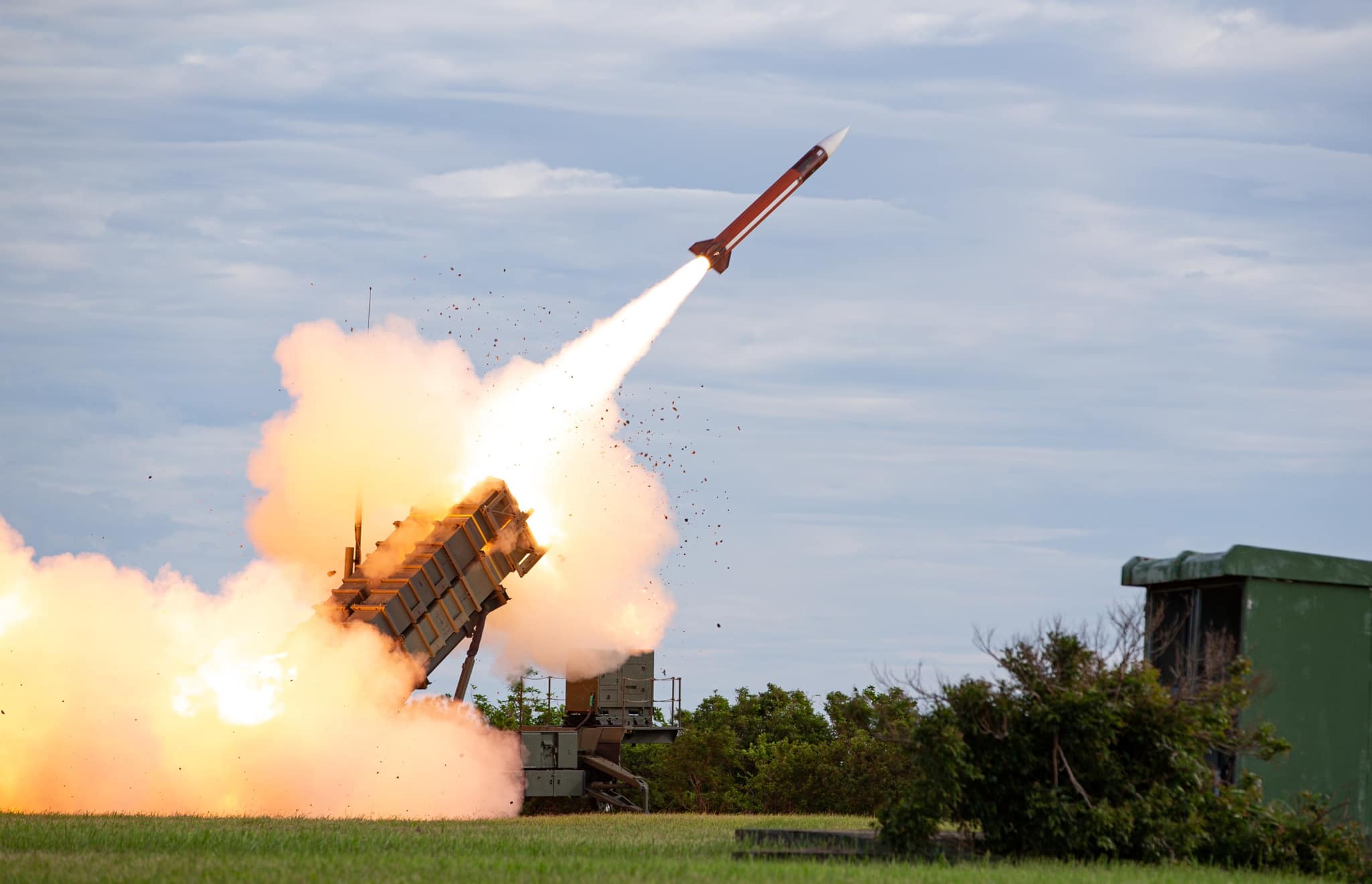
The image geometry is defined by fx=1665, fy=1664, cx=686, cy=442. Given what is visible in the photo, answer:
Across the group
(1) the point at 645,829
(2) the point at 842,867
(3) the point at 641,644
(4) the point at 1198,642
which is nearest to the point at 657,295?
(3) the point at 641,644

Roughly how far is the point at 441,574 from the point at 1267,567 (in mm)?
13256

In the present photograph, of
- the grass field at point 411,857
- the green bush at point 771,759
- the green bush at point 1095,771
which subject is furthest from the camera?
the green bush at point 771,759

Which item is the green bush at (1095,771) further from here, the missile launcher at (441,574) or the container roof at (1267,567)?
the missile launcher at (441,574)

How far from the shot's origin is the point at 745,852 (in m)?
18.1

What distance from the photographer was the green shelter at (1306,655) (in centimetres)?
1884

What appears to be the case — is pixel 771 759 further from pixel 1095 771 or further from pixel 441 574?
pixel 1095 771

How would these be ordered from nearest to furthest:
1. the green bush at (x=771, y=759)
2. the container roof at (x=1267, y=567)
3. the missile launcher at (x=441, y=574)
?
the container roof at (x=1267, y=567) < the missile launcher at (x=441, y=574) < the green bush at (x=771, y=759)

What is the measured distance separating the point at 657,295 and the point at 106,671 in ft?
A: 36.0

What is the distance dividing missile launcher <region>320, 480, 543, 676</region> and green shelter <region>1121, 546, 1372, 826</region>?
11.8 m

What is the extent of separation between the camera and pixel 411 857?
1656 cm

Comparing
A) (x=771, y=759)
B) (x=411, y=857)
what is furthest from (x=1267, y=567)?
(x=771, y=759)

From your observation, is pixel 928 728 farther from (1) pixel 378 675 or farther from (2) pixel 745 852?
(1) pixel 378 675

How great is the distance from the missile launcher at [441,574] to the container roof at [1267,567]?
458 inches

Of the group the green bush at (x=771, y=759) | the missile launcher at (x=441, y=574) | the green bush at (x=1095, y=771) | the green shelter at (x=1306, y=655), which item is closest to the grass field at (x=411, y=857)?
the green bush at (x=1095, y=771)
